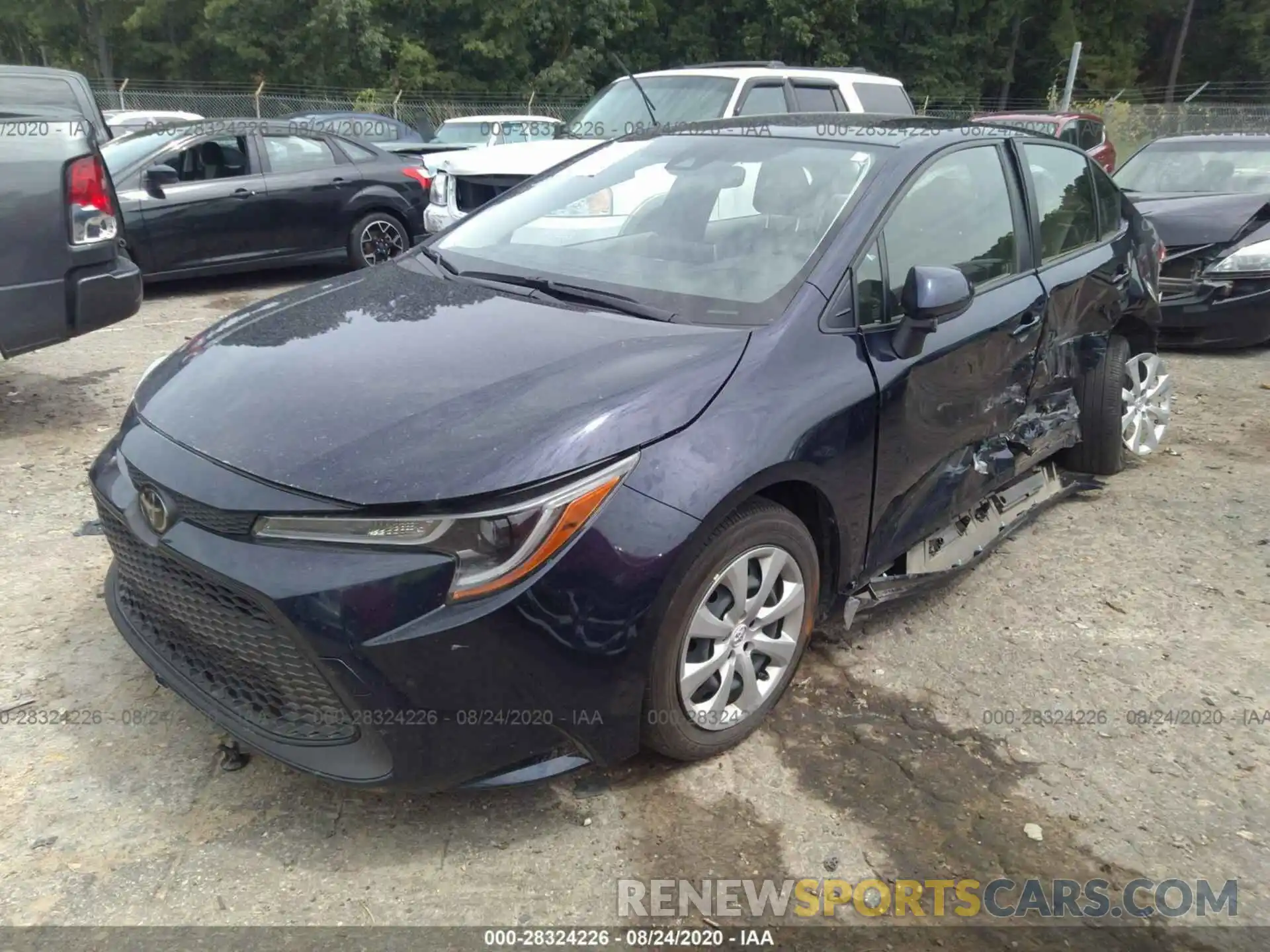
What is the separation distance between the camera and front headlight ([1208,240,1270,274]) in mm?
6879

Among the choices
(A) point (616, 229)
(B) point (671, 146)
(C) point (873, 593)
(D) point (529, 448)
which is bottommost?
(C) point (873, 593)

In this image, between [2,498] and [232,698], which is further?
[2,498]

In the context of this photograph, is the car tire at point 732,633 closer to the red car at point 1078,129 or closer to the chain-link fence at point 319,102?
the red car at point 1078,129

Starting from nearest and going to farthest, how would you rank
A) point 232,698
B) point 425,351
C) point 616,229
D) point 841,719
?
point 232,698 < point 425,351 < point 841,719 < point 616,229

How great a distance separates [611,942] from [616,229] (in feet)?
7.49

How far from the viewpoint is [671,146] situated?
142 inches

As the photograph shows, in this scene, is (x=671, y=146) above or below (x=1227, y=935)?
above

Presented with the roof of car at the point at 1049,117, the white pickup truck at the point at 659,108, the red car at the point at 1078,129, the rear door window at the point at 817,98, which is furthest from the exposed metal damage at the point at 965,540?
the roof of car at the point at 1049,117

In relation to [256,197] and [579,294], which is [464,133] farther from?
[579,294]

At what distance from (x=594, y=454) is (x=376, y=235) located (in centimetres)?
777

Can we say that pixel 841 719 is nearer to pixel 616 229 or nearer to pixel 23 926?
Answer: pixel 616 229

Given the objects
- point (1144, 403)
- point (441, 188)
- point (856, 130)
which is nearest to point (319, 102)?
point (441, 188)

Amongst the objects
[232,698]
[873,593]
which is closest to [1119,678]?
[873,593]

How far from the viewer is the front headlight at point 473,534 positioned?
2.10m
